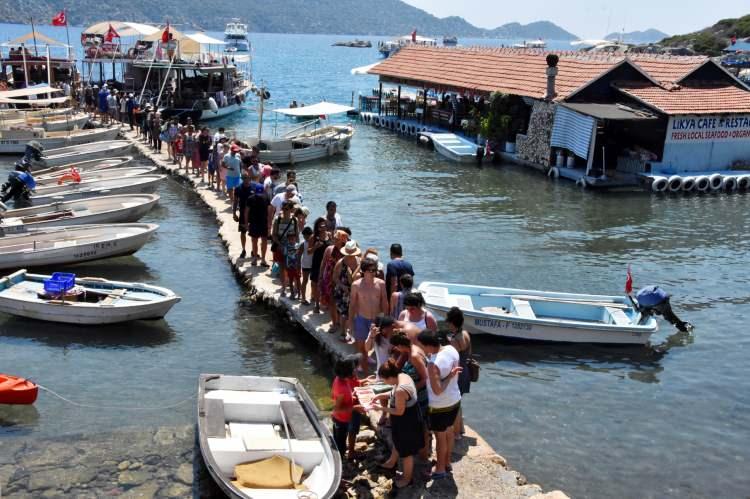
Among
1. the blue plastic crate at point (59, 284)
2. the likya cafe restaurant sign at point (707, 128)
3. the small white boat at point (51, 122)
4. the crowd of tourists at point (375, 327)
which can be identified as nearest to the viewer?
the crowd of tourists at point (375, 327)

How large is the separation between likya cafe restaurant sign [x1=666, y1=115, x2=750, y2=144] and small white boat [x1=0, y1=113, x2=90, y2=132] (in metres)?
23.3

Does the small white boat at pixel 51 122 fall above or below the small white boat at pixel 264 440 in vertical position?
above

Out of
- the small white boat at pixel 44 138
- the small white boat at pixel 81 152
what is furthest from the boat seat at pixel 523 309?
the small white boat at pixel 44 138

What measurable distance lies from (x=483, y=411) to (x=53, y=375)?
6.44 m

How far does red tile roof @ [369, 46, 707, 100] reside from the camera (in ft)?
102

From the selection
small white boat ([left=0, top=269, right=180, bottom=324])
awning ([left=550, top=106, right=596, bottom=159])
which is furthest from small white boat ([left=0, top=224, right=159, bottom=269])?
awning ([left=550, top=106, right=596, bottom=159])

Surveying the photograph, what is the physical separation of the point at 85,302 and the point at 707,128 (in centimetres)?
2373

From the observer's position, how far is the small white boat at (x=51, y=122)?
3206cm

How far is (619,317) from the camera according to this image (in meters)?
14.3

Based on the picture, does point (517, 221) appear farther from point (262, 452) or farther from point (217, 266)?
point (262, 452)

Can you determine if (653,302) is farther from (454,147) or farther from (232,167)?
(454,147)

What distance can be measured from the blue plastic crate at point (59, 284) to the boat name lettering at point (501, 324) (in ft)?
23.1

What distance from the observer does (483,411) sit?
11.5 meters

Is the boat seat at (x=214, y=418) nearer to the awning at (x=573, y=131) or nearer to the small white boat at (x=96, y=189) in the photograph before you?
the small white boat at (x=96, y=189)
